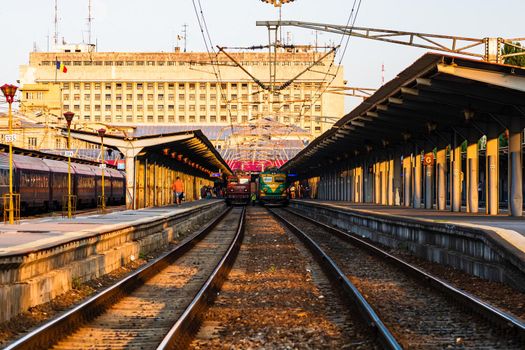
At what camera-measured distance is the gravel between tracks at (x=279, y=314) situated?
9.33 m

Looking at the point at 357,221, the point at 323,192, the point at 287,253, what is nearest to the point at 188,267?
the point at 287,253

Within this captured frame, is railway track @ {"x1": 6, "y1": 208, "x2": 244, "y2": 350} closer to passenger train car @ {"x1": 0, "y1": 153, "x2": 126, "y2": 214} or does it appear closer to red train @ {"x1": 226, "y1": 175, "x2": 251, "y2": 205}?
passenger train car @ {"x1": 0, "y1": 153, "x2": 126, "y2": 214}

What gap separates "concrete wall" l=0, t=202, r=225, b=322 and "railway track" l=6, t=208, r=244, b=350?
807 millimetres

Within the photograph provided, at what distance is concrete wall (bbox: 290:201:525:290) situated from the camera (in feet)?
44.6

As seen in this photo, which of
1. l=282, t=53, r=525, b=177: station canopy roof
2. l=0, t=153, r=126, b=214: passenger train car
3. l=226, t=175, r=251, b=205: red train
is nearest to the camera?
l=282, t=53, r=525, b=177: station canopy roof

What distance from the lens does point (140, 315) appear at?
11.3m

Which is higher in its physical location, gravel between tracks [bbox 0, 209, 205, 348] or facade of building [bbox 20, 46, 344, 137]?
facade of building [bbox 20, 46, 344, 137]

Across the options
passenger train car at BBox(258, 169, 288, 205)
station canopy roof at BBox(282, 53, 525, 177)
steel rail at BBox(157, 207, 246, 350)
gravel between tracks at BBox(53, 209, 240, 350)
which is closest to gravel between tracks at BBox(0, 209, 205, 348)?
gravel between tracks at BBox(53, 209, 240, 350)

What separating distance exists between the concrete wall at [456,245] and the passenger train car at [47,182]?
1793 centimetres

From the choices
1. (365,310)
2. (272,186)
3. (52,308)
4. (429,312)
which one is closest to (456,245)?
(429,312)

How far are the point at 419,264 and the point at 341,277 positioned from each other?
5.12 metres

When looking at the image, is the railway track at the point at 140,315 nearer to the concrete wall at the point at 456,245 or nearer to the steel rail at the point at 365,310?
the steel rail at the point at 365,310

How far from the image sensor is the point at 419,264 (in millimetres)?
19188

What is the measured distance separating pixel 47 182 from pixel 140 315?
3523 cm
